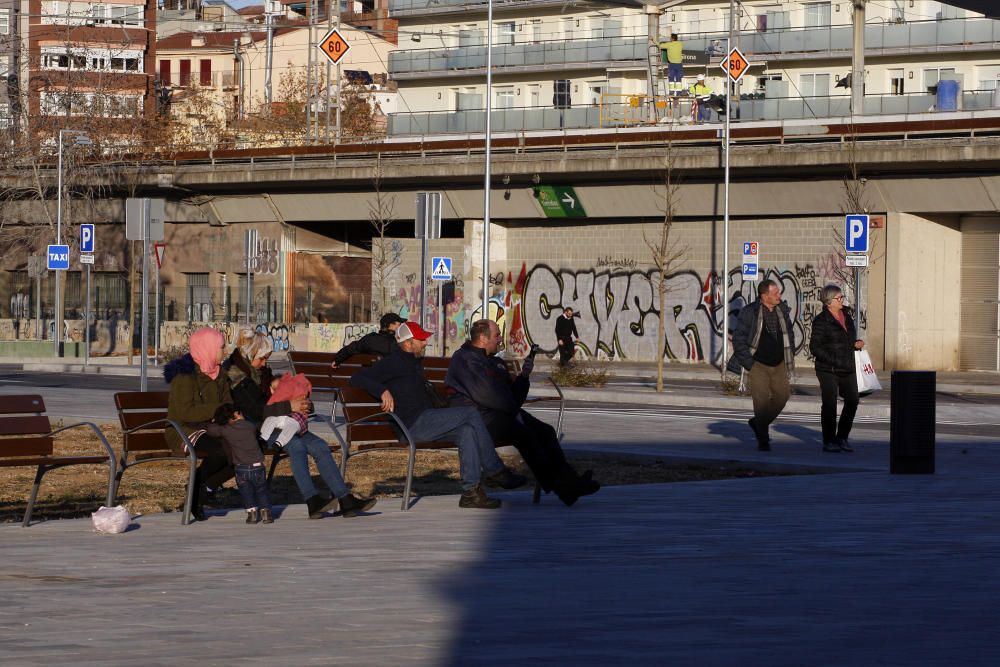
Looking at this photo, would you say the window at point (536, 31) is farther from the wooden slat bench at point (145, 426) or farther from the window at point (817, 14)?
the wooden slat bench at point (145, 426)

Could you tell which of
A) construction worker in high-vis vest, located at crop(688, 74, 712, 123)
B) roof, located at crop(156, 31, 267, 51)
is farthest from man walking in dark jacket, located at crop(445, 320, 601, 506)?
roof, located at crop(156, 31, 267, 51)

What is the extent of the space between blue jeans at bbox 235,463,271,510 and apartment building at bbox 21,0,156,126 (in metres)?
55.9

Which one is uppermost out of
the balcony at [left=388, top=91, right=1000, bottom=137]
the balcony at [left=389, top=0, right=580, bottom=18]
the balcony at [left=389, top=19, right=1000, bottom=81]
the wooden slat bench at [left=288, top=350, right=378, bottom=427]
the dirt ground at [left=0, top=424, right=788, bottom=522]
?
the balcony at [left=389, top=0, right=580, bottom=18]

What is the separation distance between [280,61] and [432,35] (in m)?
25.4

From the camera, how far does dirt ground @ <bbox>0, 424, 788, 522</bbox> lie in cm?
1320

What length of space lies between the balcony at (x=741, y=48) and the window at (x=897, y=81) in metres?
1.11

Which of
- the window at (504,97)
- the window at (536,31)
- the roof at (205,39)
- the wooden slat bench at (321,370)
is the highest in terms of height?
the roof at (205,39)

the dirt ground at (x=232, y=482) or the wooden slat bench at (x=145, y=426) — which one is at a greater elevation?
the wooden slat bench at (x=145, y=426)

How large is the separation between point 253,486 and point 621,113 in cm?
5755

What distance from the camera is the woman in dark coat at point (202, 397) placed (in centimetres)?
1152

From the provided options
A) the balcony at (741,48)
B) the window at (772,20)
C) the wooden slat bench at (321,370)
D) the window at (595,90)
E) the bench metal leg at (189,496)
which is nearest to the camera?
the bench metal leg at (189,496)

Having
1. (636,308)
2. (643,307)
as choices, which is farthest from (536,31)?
(643,307)

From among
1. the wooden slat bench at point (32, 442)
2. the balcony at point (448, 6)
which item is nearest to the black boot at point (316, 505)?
the wooden slat bench at point (32, 442)

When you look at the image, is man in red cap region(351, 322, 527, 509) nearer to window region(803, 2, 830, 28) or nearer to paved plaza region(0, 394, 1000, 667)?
paved plaza region(0, 394, 1000, 667)
